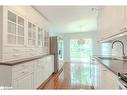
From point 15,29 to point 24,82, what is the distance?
116 centimetres

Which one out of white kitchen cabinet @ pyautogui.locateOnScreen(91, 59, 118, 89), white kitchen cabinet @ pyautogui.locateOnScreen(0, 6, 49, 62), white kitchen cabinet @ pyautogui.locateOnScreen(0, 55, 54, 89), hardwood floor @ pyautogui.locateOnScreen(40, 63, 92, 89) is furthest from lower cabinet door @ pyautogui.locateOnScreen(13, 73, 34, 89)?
white kitchen cabinet @ pyautogui.locateOnScreen(91, 59, 118, 89)

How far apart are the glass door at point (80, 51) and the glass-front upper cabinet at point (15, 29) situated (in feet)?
24.9

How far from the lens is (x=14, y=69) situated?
84.6 inches

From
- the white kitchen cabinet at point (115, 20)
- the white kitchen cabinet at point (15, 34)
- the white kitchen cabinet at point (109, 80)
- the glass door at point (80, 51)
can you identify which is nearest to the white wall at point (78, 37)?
the glass door at point (80, 51)

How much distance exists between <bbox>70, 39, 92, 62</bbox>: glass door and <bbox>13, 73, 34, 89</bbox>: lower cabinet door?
788cm

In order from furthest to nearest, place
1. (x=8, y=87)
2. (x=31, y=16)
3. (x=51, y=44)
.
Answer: (x=51, y=44)
(x=31, y=16)
(x=8, y=87)

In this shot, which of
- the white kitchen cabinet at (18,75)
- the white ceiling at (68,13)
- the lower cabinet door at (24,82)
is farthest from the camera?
the white ceiling at (68,13)

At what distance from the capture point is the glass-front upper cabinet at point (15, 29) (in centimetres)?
272

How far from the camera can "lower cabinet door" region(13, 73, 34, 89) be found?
89.1 inches

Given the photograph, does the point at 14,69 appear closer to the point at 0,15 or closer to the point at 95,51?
the point at 0,15

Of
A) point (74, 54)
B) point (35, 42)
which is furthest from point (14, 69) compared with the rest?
point (74, 54)

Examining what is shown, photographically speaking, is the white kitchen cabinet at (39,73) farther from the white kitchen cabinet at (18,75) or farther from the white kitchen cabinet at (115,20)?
the white kitchen cabinet at (115,20)
